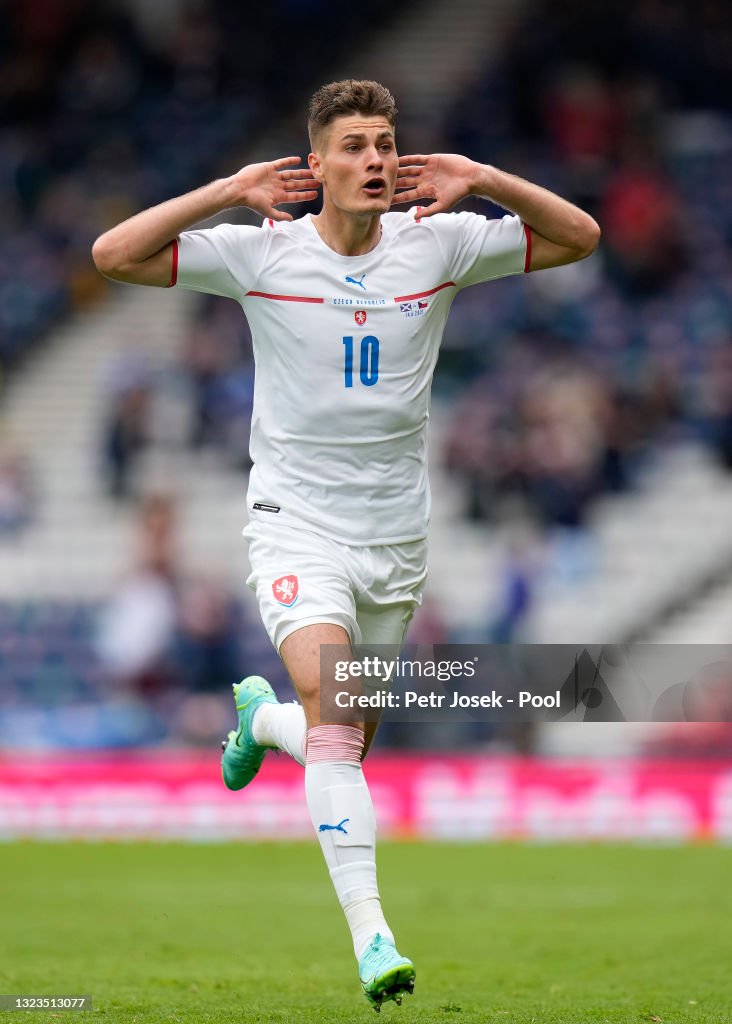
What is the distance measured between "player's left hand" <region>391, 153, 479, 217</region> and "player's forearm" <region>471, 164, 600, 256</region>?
0.05 metres

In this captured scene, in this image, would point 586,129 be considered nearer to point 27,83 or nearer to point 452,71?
point 452,71

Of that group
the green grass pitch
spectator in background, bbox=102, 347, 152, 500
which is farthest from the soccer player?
spectator in background, bbox=102, 347, 152, 500

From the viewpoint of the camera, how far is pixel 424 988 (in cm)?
771

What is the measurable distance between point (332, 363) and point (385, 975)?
2.31 metres

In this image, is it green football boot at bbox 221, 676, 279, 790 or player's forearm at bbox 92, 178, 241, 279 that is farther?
green football boot at bbox 221, 676, 279, 790

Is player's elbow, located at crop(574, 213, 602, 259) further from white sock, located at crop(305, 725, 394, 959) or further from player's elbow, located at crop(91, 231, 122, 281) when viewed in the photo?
white sock, located at crop(305, 725, 394, 959)

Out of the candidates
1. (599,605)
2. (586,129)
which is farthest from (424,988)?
(586,129)

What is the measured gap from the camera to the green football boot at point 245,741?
756cm

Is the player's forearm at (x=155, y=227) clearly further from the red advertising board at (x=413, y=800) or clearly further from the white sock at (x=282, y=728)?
the red advertising board at (x=413, y=800)

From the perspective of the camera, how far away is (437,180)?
687 centimetres

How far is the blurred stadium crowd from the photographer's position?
17.2m

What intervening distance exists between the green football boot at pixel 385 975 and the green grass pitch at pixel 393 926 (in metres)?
0.55

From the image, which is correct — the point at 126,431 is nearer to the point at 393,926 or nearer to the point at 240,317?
the point at 240,317

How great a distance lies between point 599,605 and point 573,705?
10434mm
